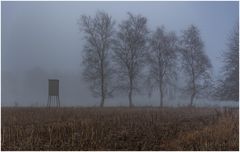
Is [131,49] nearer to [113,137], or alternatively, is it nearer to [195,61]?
[195,61]

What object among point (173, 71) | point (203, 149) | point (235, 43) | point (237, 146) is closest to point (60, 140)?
point (203, 149)

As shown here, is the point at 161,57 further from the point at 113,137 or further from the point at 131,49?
the point at 113,137

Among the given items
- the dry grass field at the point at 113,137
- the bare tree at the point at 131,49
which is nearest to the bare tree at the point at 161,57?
the bare tree at the point at 131,49

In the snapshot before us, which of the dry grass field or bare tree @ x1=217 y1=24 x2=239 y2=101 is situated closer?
the dry grass field

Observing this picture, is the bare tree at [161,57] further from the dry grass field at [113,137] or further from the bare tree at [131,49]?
the dry grass field at [113,137]

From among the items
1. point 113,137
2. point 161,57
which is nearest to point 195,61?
point 161,57

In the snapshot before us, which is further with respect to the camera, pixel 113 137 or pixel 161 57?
pixel 161 57

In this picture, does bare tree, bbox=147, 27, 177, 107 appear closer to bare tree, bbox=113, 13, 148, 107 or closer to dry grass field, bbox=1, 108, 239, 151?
bare tree, bbox=113, 13, 148, 107

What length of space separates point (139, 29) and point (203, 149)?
29.7 m

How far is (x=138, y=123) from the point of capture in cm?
1984

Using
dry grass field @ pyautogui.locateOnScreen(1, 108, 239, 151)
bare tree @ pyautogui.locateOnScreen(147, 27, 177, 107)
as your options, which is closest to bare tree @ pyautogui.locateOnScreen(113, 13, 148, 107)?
bare tree @ pyautogui.locateOnScreen(147, 27, 177, 107)

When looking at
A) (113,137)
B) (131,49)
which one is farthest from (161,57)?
(113,137)

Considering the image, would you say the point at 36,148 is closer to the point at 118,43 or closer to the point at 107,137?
the point at 107,137

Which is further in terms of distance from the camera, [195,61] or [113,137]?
[195,61]
